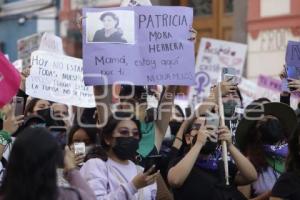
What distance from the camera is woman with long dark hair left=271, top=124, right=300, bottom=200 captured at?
13.1 ft

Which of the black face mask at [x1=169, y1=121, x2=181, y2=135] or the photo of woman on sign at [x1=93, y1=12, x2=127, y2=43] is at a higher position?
the photo of woman on sign at [x1=93, y1=12, x2=127, y2=43]

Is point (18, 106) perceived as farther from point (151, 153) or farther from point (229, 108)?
point (229, 108)

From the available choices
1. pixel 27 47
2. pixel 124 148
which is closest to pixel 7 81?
pixel 124 148

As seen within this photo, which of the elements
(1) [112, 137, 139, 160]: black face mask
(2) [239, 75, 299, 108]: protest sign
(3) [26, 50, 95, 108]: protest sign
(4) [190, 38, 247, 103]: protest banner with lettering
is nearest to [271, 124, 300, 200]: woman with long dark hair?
(1) [112, 137, 139, 160]: black face mask

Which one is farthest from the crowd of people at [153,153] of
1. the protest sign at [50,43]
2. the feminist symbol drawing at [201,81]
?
the feminist symbol drawing at [201,81]

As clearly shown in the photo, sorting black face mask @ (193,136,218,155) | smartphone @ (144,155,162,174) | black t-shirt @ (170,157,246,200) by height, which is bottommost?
black t-shirt @ (170,157,246,200)

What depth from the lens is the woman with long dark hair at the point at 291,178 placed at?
4.00 meters

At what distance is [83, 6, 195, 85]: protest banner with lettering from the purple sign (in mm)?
761

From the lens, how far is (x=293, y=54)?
5797mm

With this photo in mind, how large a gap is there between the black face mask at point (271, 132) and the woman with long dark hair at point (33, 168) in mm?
2168

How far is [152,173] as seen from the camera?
4.14 metres

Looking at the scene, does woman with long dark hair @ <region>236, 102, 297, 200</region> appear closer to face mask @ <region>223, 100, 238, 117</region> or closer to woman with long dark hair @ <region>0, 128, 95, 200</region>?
face mask @ <region>223, 100, 238, 117</region>

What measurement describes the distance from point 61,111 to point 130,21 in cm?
114

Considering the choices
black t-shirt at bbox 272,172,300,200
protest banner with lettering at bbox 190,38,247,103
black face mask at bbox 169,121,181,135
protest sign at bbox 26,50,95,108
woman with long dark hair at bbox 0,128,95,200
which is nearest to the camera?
woman with long dark hair at bbox 0,128,95,200
